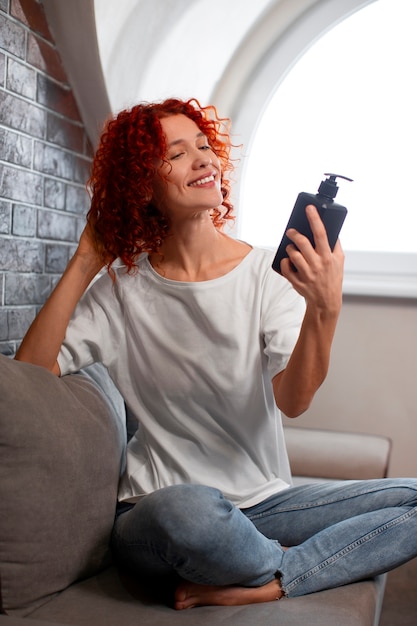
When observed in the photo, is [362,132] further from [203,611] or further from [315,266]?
[203,611]

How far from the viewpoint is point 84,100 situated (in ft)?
7.27

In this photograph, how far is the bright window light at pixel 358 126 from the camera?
2.52m

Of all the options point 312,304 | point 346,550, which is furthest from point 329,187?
point 346,550

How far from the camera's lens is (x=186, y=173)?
1646mm

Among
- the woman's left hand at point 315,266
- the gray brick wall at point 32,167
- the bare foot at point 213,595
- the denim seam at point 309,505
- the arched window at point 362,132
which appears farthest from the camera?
the arched window at point 362,132

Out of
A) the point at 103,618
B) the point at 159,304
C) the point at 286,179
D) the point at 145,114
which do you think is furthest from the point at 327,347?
the point at 286,179

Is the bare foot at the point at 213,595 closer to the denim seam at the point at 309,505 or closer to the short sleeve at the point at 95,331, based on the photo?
the denim seam at the point at 309,505

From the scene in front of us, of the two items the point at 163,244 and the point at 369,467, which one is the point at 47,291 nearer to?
the point at 163,244

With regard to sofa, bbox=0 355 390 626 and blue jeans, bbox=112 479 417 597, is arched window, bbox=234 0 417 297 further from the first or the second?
sofa, bbox=0 355 390 626

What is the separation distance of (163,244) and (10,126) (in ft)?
1.56

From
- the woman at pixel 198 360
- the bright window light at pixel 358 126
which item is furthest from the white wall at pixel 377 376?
the woman at pixel 198 360

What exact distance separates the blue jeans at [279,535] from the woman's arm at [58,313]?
1.24ft

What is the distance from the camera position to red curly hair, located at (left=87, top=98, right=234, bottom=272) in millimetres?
1661

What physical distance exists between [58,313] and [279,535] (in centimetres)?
66
